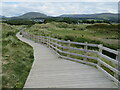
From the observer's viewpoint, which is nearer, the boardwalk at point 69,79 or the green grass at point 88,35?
the boardwalk at point 69,79

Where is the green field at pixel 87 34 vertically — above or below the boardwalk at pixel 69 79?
below

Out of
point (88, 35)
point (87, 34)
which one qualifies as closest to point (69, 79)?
point (88, 35)

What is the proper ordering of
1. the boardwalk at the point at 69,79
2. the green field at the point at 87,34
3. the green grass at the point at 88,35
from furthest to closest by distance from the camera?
the green field at the point at 87,34, the green grass at the point at 88,35, the boardwalk at the point at 69,79

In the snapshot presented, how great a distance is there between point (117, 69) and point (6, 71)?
14.5 ft

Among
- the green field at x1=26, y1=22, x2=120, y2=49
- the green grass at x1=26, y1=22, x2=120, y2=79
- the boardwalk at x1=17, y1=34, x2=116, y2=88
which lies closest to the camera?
the boardwalk at x1=17, y1=34, x2=116, y2=88

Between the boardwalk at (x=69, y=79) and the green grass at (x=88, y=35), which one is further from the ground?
the boardwalk at (x=69, y=79)

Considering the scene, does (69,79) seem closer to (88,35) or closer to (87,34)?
(88,35)

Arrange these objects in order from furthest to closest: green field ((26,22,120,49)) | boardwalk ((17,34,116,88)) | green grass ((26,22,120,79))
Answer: green field ((26,22,120,49)) → green grass ((26,22,120,79)) → boardwalk ((17,34,116,88))

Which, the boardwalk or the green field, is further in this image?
the green field

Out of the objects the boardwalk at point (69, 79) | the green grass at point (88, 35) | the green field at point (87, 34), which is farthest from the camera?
the green field at point (87, 34)

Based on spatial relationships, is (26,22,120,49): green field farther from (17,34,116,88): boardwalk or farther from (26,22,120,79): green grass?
(17,34,116,88): boardwalk

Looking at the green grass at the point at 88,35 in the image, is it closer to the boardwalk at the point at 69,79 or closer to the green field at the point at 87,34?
the green field at the point at 87,34

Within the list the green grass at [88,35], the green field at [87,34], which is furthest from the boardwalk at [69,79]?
the green field at [87,34]

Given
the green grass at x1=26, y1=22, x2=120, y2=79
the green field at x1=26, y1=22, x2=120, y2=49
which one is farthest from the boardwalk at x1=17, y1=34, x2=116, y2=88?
the green field at x1=26, y1=22, x2=120, y2=49
